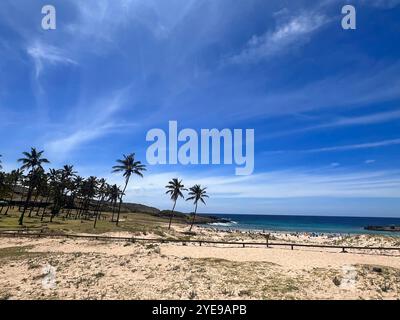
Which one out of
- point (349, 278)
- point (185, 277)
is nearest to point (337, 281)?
point (349, 278)

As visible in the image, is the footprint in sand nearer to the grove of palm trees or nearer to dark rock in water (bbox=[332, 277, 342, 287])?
dark rock in water (bbox=[332, 277, 342, 287])

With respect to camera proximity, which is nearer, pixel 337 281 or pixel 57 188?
pixel 337 281

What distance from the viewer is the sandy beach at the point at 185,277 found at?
16.2 meters

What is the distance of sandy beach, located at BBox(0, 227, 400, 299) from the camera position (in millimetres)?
16234

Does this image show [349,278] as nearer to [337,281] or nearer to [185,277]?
[337,281]

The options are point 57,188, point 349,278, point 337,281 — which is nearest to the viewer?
point 337,281

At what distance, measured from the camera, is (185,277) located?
19531 millimetres

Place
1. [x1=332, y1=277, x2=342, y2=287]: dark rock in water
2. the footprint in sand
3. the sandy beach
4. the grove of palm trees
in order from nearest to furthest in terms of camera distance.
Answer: the sandy beach, the footprint in sand, [x1=332, y1=277, x2=342, y2=287]: dark rock in water, the grove of palm trees

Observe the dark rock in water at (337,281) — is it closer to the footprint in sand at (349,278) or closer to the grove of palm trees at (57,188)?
the footprint in sand at (349,278)

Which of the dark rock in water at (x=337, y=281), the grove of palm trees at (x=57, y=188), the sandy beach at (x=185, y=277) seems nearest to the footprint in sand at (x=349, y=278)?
the sandy beach at (x=185, y=277)

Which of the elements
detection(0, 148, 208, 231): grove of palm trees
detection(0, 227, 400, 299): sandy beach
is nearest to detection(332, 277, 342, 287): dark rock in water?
detection(0, 227, 400, 299): sandy beach

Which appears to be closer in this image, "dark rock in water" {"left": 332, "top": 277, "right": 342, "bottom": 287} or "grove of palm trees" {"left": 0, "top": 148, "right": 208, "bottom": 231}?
"dark rock in water" {"left": 332, "top": 277, "right": 342, "bottom": 287}
